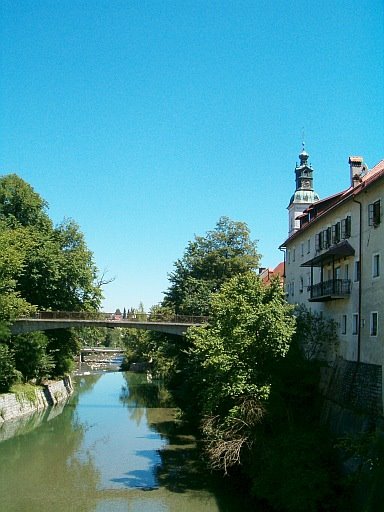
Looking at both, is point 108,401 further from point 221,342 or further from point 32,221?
point 221,342

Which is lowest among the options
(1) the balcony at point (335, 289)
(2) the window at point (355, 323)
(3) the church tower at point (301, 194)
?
(2) the window at point (355, 323)

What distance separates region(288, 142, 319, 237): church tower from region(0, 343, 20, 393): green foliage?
28.3 meters

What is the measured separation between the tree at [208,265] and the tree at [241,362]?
805 inches

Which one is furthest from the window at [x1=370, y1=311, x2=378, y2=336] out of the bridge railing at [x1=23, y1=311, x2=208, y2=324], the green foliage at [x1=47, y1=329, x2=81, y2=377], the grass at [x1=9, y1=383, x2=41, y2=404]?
the green foliage at [x1=47, y1=329, x2=81, y2=377]

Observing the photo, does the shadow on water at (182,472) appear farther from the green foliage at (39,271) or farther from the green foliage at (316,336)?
the green foliage at (39,271)

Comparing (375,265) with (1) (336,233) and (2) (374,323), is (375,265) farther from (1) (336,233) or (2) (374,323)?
(1) (336,233)

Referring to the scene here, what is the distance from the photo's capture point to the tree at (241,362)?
2553cm

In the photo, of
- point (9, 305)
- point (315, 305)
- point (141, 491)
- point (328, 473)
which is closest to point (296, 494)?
point (328, 473)

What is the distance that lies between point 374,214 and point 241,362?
8.97 m

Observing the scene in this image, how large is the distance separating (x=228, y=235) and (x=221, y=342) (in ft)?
98.1

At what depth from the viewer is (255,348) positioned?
2736cm

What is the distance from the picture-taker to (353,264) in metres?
27.9

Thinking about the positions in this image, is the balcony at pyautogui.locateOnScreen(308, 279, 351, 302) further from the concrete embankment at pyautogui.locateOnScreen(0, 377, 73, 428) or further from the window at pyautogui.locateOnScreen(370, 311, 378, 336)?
the concrete embankment at pyautogui.locateOnScreen(0, 377, 73, 428)

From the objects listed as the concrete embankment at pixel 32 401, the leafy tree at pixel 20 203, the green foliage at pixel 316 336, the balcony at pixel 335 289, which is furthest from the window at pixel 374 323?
the leafy tree at pixel 20 203
